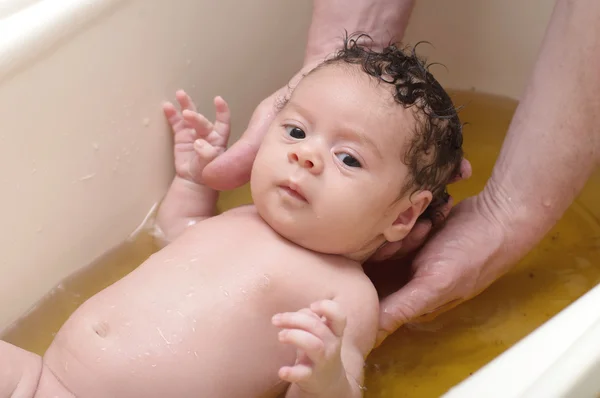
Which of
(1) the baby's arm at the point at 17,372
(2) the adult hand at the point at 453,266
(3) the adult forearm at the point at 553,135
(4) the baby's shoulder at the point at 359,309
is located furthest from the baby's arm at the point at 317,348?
(3) the adult forearm at the point at 553,135

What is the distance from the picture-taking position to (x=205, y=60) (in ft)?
4.17

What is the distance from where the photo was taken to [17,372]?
0.84m

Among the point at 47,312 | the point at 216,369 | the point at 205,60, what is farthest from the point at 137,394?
the point at 205,60

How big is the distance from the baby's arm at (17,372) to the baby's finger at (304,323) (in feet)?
1.08

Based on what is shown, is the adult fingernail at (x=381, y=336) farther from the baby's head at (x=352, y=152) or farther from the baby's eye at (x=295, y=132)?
the baby's eye at (x=295, y=132)

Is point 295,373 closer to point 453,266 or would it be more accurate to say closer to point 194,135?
point 453,266

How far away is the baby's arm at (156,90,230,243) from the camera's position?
3.92 feet

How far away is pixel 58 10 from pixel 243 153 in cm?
34

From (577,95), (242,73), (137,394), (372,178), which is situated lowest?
(137,394)

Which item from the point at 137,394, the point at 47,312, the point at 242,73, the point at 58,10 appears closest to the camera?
the point at 137,394

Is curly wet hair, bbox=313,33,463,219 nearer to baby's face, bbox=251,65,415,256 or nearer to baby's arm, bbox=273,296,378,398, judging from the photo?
baby's face, bbox=251,65,415,256

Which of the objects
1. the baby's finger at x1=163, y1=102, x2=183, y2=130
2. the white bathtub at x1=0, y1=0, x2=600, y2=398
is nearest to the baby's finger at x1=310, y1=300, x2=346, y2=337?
the white bathtub at x1=0, y1=0, x2=600, y2=398

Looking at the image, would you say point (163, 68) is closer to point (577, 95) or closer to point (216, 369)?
point (216, 369)

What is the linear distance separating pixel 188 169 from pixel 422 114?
1.52 feet
